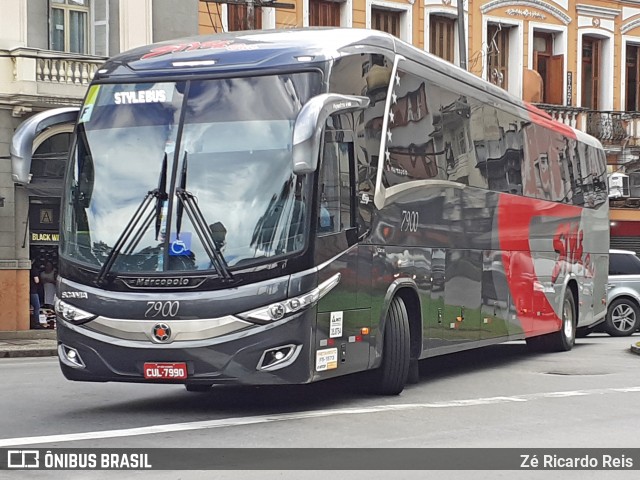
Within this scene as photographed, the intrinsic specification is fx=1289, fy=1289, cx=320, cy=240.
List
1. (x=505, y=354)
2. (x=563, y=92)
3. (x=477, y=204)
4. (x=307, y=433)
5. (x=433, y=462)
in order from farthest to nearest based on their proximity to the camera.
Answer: (x=563, y=92) → (x=505, y=354) → (x=477, y=204) → (x=307, y=433) → (x=433, y=462)

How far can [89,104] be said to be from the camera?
12.2 meters

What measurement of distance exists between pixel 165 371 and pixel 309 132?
97.1 inches

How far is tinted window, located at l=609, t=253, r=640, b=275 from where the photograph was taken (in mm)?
27031

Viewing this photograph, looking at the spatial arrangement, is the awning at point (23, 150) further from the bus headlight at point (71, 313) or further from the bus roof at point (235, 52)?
the bus headlight at point (71, 313)

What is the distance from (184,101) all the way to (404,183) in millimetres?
2943

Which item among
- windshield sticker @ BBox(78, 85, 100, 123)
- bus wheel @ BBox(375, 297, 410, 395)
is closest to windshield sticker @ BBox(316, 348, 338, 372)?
bus wheel @ BBox(375, 297, 410, 395)

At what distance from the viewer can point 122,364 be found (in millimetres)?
11359

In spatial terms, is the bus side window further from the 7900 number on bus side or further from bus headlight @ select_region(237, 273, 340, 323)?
the 7900 number on bus side

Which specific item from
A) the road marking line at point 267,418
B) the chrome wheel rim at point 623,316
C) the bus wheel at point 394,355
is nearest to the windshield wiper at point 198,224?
the road marking line at point 267,418

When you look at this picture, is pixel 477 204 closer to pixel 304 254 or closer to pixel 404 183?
pixel 404 183

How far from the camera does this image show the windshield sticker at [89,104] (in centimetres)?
1211

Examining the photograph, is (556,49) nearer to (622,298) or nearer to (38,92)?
(622,298)

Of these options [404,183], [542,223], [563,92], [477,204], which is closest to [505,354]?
[542,223]

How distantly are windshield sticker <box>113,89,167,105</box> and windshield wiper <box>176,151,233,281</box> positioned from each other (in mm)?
653
